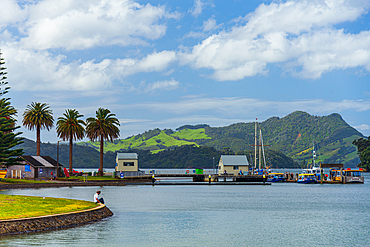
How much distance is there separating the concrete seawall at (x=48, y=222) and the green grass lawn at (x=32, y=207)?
3.05 feet

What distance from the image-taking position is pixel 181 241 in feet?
98.8

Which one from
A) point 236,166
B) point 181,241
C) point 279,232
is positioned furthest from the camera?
point 236,166

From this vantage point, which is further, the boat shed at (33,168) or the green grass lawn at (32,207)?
the boat shed at (33,168)

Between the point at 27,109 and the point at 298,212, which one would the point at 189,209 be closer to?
the point at 298,212

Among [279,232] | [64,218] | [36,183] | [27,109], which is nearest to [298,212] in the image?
[279,232]

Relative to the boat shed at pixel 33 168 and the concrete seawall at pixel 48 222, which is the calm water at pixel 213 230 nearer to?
the concrete seawall at pixel 48 222

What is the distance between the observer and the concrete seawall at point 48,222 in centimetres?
2852

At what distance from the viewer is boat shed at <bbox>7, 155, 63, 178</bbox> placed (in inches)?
3794

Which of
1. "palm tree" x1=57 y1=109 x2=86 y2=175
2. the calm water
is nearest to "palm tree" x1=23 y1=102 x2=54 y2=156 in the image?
"palm tree" x1=57 y1=109 x2=86 y2=175

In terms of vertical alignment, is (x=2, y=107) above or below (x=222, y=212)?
above

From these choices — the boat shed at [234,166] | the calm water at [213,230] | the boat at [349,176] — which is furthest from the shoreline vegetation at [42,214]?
the boat at [349,176]

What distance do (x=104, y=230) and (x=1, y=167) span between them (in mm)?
61608

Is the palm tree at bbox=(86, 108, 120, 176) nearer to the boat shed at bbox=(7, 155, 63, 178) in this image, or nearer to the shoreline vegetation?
the boat shed at bbox=(7, 155, 63, 178)

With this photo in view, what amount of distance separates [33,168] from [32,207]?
220ft
